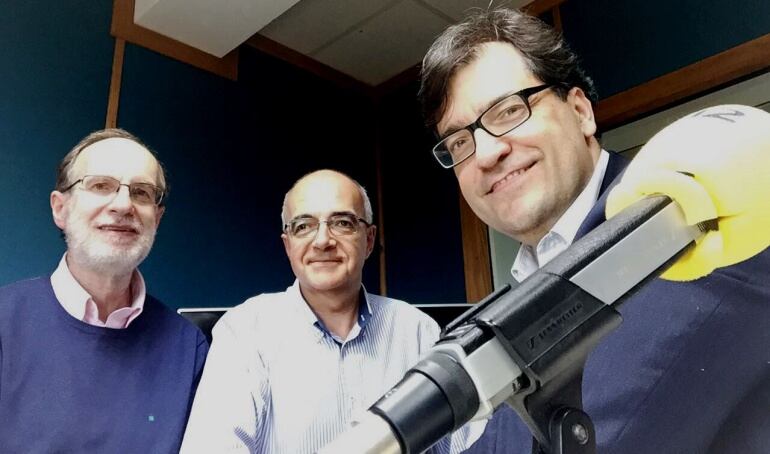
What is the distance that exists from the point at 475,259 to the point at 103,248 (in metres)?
1.69

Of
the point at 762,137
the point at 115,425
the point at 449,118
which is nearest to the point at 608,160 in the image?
the point at 449,118

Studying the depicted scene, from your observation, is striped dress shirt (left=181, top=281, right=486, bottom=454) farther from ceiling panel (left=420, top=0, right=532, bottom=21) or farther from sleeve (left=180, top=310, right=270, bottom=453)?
ceiling panel (left=420, top=0, right=532, bottom=21)

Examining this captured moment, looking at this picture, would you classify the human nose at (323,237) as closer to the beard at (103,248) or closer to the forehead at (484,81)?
the beard at (103,248)

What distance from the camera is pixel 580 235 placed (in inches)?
16.2

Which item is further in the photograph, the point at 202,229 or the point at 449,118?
the point at 202,229

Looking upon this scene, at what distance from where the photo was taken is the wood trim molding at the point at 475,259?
258 centimetres

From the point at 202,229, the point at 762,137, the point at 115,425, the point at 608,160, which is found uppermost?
the point at 202,229

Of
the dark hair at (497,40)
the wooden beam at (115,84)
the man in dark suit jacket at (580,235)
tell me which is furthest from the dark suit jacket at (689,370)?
the wooden beam at (115,84)

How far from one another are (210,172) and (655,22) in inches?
74.5

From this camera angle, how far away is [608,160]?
0.79m

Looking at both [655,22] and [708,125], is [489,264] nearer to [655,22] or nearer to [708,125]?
[655,22]

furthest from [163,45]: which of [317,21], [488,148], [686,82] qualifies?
[686,82]

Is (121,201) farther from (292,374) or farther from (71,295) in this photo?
(292,374)

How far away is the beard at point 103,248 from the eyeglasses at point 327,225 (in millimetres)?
399
